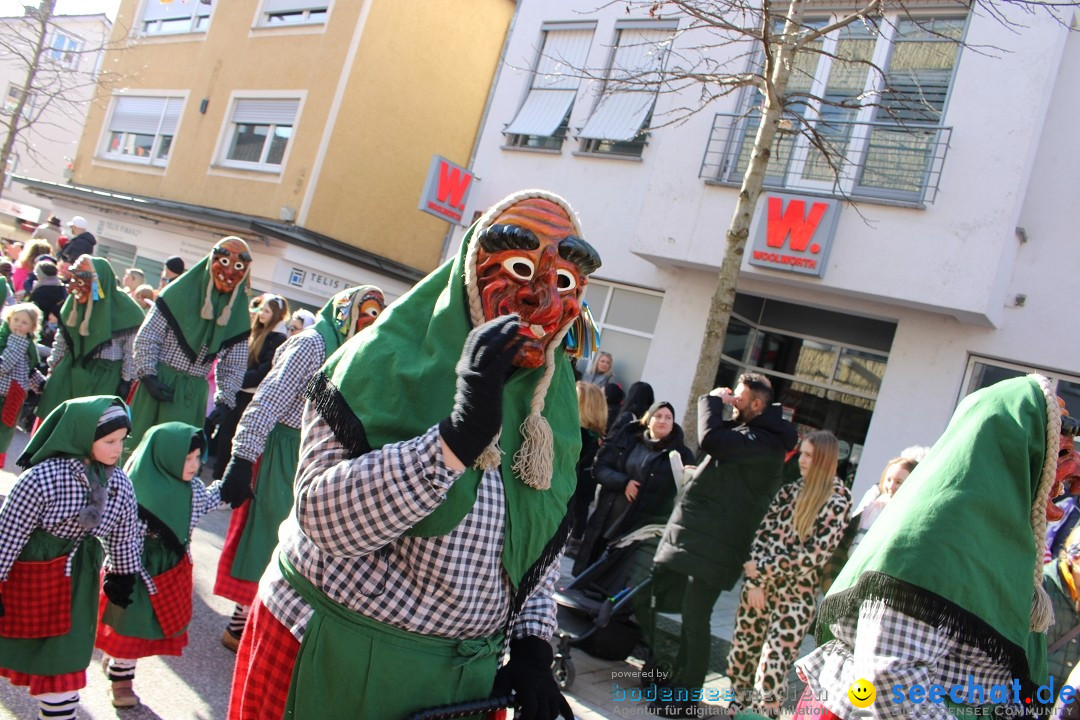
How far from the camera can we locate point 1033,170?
10086 mm

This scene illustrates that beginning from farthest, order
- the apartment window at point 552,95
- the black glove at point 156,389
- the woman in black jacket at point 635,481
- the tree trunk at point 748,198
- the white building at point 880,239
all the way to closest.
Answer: the apartment window at point 552,95 → the white building at point 880,239 → the tree trunk at point 748,198 → the woman in black jacket at point 635,481 → the black glove at point 156,389

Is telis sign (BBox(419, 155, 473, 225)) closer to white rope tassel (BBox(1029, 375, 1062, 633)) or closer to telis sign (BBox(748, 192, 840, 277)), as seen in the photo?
telis sign (BBox(748, 192, 840, 277))

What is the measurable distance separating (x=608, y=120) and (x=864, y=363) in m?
5.15

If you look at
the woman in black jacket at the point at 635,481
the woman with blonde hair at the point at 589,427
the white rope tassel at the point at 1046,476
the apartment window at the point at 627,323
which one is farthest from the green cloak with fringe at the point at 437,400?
the apartment window at the point at 627,323

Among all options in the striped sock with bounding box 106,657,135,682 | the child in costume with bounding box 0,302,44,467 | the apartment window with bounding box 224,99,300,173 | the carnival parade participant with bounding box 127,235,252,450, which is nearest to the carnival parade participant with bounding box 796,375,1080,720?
the striped sock with bounding box 106,657,135,682

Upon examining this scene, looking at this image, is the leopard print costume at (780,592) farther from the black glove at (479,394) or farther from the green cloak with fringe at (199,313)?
the green cloak with fringe at (199,313)

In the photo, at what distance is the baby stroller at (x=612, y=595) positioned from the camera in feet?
18.1

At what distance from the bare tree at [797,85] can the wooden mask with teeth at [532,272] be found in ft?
18.0

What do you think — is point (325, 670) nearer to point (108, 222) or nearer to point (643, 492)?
point (643, 492)

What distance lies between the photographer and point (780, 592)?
5.13 meters

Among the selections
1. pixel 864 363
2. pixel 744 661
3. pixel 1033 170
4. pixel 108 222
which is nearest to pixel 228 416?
pixel 744 661

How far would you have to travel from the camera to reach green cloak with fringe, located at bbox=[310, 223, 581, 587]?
6.81 ft

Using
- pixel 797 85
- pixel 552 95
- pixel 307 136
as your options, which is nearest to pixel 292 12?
pixel 307 136

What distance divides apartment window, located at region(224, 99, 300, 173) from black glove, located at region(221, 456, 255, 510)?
14.4m
